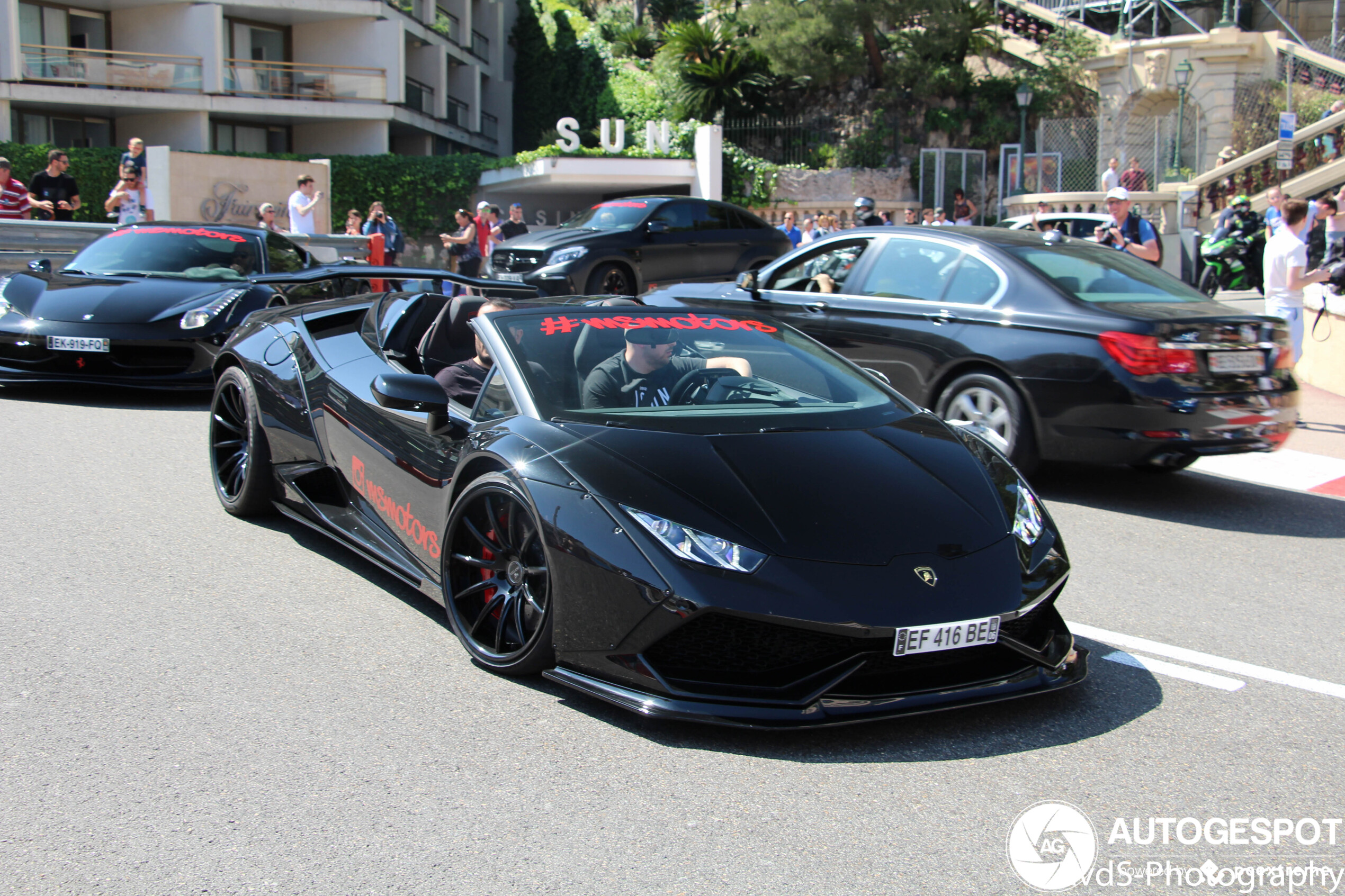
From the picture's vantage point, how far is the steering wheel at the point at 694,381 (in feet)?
14.2

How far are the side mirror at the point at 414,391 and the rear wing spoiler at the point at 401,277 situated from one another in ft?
6.25

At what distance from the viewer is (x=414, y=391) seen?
4.14 m

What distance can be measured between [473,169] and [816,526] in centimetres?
3314

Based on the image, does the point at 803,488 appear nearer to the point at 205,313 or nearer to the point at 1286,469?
the point at 1286,469

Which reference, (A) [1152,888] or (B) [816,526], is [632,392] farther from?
(A) [1152,888]

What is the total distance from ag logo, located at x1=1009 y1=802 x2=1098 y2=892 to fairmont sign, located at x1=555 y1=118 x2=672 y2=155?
96.5ft

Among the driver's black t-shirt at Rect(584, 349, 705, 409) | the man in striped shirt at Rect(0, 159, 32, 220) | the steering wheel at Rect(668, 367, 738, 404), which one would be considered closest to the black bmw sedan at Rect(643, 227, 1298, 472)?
the steering wheel at Rect(668, 367, 738, 404)

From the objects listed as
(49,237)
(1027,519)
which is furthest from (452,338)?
(49,237)

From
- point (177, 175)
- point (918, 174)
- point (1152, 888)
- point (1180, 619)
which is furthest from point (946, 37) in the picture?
point (1152, 888)

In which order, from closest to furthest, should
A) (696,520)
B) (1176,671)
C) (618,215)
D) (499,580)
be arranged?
(696,520) < (499,580) < (1176,671) < (618,215)

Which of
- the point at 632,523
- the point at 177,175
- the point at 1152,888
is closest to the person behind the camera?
the point at 1152,888

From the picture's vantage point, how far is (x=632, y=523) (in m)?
3.39

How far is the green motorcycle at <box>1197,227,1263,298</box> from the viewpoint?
16.3m

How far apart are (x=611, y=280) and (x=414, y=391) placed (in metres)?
12.3
